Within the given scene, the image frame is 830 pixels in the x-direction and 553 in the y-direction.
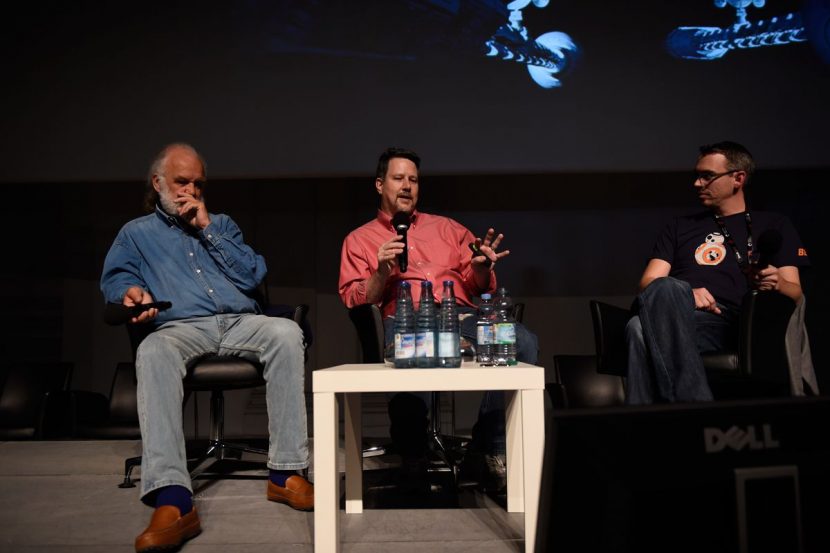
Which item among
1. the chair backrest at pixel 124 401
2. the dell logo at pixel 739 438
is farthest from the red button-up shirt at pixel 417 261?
the dell logo at pixel 739 438

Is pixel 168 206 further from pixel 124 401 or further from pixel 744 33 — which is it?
pixel 744 33

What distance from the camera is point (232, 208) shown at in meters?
4.45

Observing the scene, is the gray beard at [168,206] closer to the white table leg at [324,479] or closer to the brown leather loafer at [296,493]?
the brown leather loafer at [296,493]

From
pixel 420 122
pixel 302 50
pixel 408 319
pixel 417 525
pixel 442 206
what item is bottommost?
pixel 417 525

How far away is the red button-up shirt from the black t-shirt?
0.75m

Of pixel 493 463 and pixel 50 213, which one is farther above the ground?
pixel 50 213

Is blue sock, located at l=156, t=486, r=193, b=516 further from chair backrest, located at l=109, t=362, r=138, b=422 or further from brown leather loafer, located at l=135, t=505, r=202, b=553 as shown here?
chair backrest, located at l=109, t=362, r=138, b=422

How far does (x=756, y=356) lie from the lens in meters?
2.33

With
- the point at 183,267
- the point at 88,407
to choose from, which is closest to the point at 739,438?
the point at 183,267

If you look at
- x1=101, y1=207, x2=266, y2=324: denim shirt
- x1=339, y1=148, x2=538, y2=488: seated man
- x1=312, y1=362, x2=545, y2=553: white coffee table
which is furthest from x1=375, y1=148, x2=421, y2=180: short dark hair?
x1=312, y1=362, x2=545, y2=553: white coffee table

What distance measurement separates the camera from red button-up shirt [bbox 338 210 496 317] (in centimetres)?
273

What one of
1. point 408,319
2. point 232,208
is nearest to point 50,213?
point 232,208

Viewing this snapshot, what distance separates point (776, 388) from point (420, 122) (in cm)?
208

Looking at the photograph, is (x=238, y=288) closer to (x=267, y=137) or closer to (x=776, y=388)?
(x=267, y=137)
